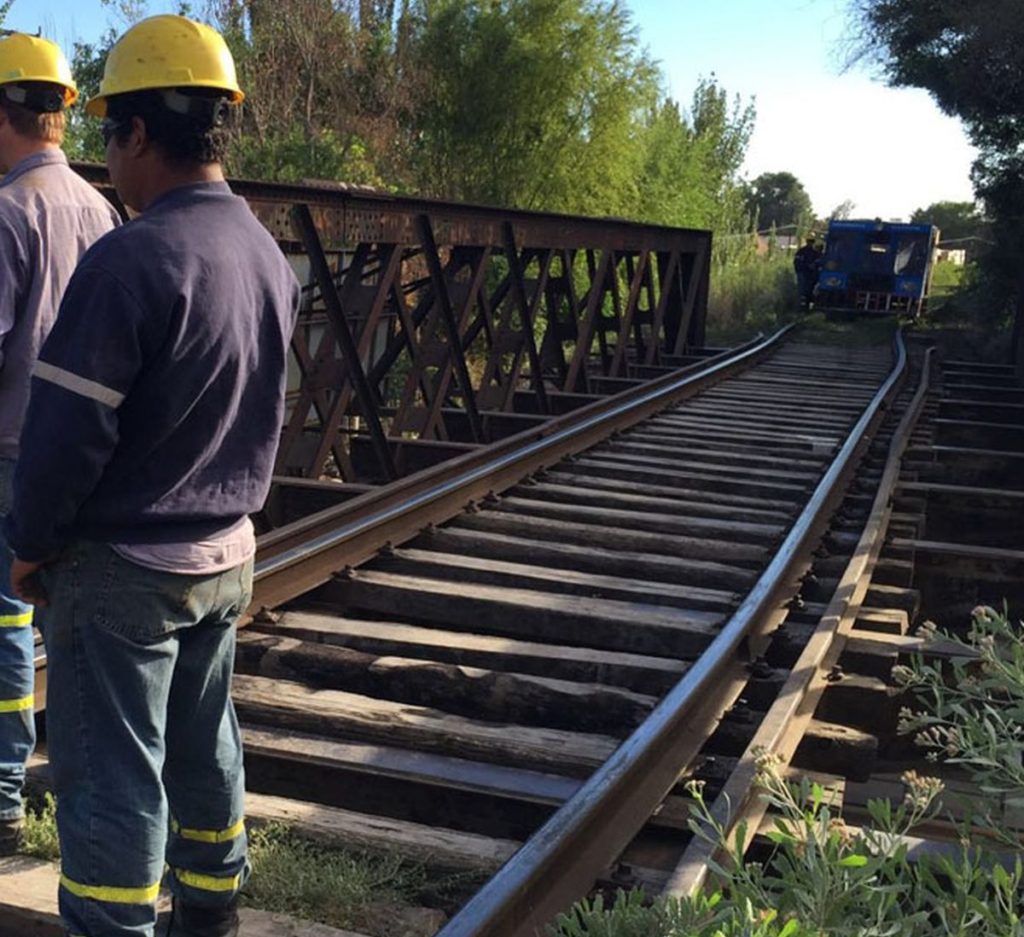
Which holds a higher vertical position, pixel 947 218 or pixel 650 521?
pixel 947 218

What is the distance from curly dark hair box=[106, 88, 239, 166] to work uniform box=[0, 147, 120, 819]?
0.66 metres

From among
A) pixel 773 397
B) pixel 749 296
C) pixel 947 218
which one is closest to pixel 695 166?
pixel 749 296

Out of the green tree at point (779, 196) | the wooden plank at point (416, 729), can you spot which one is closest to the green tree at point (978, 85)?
the wooden plank at point (416, 729)

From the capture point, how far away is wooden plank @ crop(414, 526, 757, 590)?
5879 millimetres

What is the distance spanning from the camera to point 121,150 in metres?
2.48

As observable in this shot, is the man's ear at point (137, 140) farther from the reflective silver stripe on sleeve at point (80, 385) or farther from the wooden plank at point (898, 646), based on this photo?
the wooden plank at point (898, 646)

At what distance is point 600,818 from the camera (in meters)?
3.22

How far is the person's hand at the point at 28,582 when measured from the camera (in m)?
2.46

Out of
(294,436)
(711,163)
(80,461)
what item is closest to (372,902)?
(80,461)

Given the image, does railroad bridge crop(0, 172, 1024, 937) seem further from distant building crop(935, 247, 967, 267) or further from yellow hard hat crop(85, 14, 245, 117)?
distant building crop(935, 247, 967, 267)

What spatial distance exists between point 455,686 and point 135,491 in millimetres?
2068

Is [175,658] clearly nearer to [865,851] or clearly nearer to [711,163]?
[865,851]

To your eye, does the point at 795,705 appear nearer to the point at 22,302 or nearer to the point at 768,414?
the point at 22,302

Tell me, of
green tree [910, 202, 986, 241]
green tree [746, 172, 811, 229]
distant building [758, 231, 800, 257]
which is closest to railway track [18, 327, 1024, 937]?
distant building [758, 231, 800, 257]
